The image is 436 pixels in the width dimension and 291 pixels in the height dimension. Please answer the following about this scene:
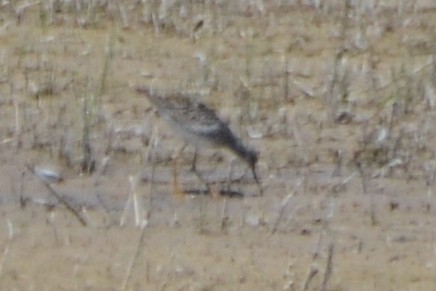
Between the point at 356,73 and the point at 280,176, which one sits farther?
the point at 356,73

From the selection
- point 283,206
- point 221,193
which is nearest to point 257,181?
point 221,193

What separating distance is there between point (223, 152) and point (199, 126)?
35 cm

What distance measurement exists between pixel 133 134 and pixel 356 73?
172cm

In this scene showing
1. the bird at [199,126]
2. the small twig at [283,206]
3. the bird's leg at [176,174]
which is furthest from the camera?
the bird at [199,126]

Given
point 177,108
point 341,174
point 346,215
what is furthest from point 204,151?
point 346,215

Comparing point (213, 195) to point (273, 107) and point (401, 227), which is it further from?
point (273, 107)

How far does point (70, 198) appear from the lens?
884 centimetres

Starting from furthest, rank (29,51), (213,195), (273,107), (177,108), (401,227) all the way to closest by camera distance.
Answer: (29,51)
(273,107)
(177,108)
(213,195)
(401,227)

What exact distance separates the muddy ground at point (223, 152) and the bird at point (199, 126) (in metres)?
0.10

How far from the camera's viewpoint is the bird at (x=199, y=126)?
31.5 feet

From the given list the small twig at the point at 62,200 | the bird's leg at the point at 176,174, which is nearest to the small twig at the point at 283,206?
the bird's leg at the point at 176,174

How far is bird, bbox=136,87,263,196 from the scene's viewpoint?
961 centimetres

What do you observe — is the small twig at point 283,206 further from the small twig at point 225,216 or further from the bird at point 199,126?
the bird at point 199,126

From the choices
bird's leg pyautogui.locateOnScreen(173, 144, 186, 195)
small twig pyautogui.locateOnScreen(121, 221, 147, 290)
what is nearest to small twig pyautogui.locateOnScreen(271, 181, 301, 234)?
bird's leg pyautogui.locateOnScreen(173, 144, 186, 195)
